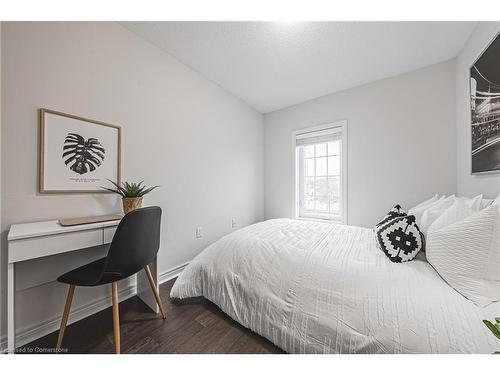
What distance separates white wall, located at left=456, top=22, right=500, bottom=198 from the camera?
134cm

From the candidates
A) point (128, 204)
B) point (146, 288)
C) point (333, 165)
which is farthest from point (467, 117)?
point (146, 288)

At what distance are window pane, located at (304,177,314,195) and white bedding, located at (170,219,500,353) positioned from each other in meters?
1.48

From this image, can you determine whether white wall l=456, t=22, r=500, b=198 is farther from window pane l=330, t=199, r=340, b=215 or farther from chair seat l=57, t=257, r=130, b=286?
chair seat l=57, t=257, r=130, b=286

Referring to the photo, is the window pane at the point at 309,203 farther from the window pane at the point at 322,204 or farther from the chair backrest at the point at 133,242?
the chair backrest at the point at 133,242

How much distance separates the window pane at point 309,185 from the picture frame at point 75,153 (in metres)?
2.56

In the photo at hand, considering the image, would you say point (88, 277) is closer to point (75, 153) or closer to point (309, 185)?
point (75, 153)

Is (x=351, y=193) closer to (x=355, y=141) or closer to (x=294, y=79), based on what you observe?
(x=355, y=141)

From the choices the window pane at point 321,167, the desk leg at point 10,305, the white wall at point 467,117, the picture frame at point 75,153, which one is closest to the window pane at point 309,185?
the window pane at point 321,167

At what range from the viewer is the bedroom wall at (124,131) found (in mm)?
1181

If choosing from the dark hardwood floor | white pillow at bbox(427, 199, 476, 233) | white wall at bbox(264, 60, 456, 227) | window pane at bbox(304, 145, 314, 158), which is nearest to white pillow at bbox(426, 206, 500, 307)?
white pillow at bbox(427, 199, 476, 233)

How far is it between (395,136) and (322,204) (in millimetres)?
1279

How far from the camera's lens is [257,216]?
334 cm

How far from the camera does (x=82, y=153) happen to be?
1.43 meters
